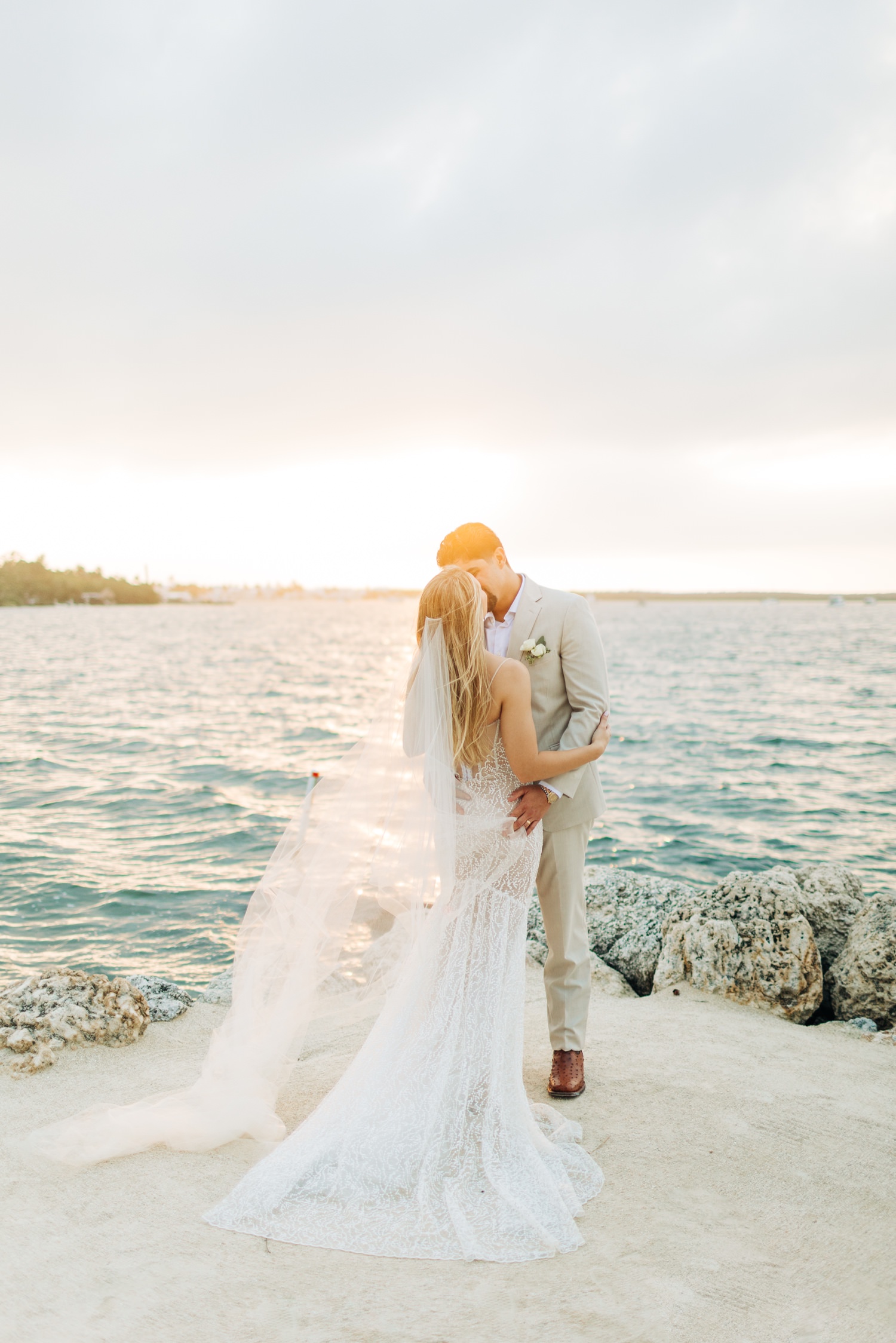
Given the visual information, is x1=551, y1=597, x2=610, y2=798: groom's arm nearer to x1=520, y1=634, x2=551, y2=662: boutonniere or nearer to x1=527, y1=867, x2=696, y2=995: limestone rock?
x1=520, y1=634, x2=551, y2=662: boutonniere

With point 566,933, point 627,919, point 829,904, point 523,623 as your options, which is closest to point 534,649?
point 523,623

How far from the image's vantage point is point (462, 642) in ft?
11.7

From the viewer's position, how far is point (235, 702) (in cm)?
3028

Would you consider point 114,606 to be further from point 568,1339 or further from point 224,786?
point 568,1339

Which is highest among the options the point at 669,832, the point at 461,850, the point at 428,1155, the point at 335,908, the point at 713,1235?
the point at 461,850

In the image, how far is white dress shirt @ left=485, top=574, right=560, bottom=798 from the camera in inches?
165

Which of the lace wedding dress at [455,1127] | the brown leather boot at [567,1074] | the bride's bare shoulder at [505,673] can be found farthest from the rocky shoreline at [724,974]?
the bride's bare shoulder at [505,673]

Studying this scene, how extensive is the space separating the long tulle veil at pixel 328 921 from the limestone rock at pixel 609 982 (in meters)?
2.76

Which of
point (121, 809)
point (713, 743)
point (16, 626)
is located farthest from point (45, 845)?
point (16, 626)

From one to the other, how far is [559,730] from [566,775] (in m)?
0.27

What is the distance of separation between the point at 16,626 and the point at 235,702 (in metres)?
69.8

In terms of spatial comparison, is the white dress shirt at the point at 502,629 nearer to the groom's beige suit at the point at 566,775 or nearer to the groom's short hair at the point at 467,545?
the groom's beige suit at the point at 566,775

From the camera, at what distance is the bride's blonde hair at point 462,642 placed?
357cm

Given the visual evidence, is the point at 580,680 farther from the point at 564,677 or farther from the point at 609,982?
the point at 609,982
